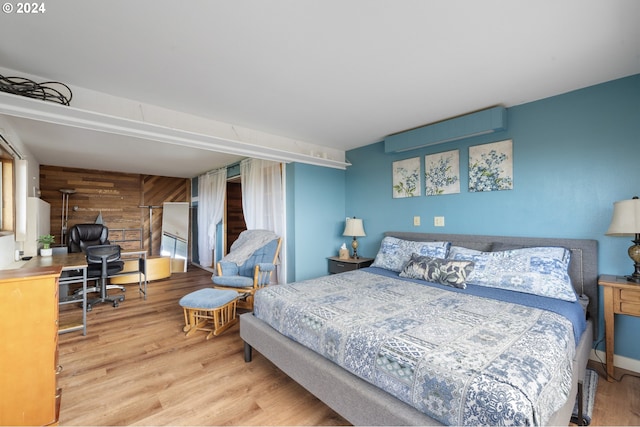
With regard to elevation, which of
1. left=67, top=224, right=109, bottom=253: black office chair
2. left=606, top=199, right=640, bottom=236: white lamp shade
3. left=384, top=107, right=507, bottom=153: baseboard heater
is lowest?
left=67, top=224, right=109, bottom=253: black office chair

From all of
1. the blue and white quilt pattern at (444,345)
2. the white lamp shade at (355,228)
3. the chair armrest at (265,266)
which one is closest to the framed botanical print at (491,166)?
the blue and white quilt pattern at (444,345)

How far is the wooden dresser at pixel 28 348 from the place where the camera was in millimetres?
1482

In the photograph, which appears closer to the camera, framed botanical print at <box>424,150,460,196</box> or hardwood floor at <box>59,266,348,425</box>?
hardwood floor at <box>59,266,348,425</box>

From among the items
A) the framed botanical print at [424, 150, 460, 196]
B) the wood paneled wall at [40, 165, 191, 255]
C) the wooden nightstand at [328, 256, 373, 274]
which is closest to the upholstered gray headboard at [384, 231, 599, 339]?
the framed botanical print at [424, 150, 460, 196]

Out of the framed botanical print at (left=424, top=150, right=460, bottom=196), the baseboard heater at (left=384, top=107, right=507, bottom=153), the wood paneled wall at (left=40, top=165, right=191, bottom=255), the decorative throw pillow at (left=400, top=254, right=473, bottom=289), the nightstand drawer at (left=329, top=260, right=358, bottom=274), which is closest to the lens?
the decorative throw pillow at (left=400, top=254, right=473, bottom=289)

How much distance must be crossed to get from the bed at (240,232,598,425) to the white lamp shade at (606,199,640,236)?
0.36 meters

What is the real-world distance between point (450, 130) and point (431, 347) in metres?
2.56

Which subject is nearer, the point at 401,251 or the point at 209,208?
the point at 401,251

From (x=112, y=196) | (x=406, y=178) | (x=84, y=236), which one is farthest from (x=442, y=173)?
(x=112, y=196)

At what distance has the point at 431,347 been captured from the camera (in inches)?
53.0

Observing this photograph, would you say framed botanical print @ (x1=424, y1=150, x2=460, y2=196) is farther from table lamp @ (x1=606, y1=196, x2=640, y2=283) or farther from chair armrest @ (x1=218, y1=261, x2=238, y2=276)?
chair armrest @ (x1=218, y1=261, x2=238, y2=276)

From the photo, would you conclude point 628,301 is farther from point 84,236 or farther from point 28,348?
point 84,236

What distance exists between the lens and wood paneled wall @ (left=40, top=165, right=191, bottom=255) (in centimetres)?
561

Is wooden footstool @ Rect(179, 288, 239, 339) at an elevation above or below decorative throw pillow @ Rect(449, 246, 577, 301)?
below
